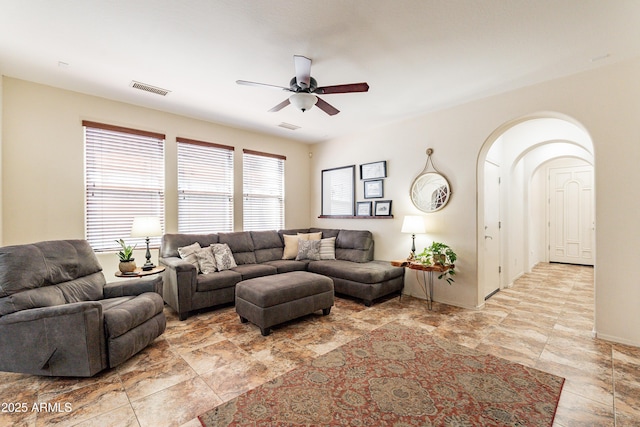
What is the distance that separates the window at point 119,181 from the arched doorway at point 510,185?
15.5 ft

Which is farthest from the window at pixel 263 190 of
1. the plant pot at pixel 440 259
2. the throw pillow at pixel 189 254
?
the plant pot at pixel 440 259

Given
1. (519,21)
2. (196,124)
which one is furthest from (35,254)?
(519,21)

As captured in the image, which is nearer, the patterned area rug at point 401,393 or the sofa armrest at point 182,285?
the patterned area rug at point 401,393

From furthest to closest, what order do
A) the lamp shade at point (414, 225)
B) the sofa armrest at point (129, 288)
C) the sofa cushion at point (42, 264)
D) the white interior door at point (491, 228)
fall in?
1. the white interior door at point (491, 228)
2. the lamp shade at point (414, 225)
3. the sofa armrest at point (129, 288)
4. the sofa cushion at point (42, 264)

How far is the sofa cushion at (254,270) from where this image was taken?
13.4ft

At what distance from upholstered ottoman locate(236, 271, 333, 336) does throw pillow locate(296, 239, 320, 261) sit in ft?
4.49

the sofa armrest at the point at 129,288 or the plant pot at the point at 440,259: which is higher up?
the plant pot at the point at 440,259

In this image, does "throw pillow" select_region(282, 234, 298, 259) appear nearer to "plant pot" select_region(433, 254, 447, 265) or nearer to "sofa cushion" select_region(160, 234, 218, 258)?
"sofa cushion" select_region(160, 234, 218, 258)

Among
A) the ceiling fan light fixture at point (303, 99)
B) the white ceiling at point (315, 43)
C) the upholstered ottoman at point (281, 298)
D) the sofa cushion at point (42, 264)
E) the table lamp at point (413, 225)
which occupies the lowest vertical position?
the upholstered ottoman at point (281, 298)

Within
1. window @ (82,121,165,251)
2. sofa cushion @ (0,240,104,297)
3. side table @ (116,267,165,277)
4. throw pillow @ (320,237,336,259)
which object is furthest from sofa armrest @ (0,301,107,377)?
throw pillow @ (320,237,336,259)

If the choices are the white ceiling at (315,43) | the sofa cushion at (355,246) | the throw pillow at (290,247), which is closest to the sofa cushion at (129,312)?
the white ceiling at (315,43)

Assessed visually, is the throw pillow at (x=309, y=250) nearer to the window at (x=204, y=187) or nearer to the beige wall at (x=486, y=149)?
the beige wall at (x=486, y=149)

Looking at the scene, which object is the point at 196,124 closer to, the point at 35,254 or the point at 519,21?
the point at 35,254

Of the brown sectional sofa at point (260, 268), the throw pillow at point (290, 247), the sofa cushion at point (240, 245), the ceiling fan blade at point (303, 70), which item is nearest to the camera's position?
the ceiling fan blade at point (303, 70)
